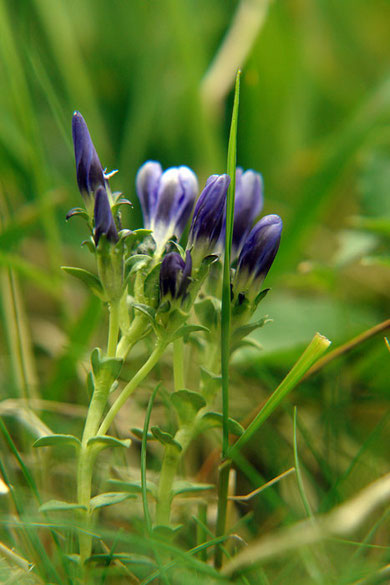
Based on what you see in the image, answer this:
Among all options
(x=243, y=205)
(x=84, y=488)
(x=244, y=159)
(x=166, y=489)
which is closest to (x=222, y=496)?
(x=166, y=489)

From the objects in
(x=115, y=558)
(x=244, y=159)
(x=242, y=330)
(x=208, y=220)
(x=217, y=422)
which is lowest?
(x=115, y=558)

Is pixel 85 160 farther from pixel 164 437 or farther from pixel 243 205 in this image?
pixel 164 437

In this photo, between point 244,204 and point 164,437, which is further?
point 244,204

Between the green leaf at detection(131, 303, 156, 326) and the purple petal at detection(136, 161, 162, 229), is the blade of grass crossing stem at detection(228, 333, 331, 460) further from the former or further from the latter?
the purple petal at detection(136, 161, 162, 229)

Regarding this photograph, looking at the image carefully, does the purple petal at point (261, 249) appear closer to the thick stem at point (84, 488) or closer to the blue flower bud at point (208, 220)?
the blue flower bud at point (208, 220)

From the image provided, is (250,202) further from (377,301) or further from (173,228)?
(377,301)

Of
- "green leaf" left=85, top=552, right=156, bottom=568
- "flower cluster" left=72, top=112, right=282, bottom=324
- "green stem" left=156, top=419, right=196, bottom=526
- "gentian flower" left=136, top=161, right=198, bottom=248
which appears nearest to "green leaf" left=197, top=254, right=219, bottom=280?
"flower cluster" left=72, top=112, right=282, bottom=324

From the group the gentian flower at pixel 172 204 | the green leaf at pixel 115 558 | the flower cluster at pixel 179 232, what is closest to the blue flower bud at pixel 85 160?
the flower cluster at pixel 179 232
